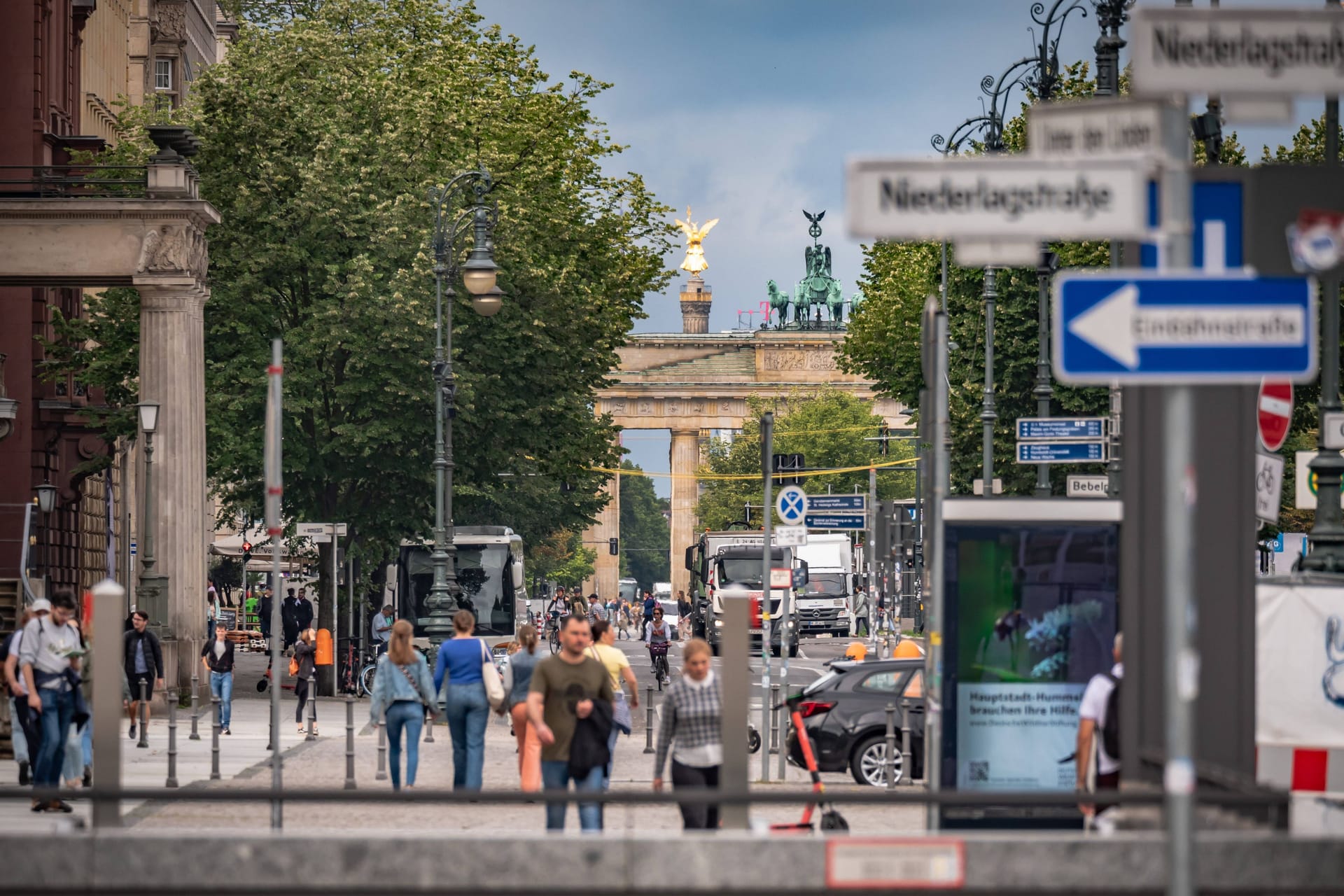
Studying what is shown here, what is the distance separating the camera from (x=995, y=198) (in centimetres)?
712

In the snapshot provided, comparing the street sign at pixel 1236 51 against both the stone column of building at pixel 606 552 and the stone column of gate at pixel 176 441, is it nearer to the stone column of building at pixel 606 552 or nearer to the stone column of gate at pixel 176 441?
the stone column of gate at pixel 176 441

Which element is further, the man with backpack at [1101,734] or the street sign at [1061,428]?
the street sign at [1061,428]

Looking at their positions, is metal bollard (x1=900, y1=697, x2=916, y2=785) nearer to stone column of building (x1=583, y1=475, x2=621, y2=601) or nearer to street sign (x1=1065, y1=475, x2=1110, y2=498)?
street sign (x1=1065, y1=475, x2=1110, y2=498)

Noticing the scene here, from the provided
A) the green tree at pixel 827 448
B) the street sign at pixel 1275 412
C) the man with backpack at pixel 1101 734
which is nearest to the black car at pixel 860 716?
the street sign at pixel 1275 412

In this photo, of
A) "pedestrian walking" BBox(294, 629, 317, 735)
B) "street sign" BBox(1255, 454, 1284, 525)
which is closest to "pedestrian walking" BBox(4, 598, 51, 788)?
"street sign" BBox(1255, 454, 1284, 525)

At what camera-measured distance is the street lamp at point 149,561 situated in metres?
30.7

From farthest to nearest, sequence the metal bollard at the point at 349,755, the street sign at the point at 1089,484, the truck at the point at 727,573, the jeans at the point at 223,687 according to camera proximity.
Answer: the truck at the point at 727,573, the jeans at the point at 223,687, the street sign at the point at 1089,484, the metal bollard at the point at 349,755

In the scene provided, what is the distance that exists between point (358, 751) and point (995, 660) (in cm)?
1316

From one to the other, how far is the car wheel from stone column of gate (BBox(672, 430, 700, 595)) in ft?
391

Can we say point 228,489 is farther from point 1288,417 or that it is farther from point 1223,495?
point 1223,495

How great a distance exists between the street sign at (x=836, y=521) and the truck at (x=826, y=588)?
40.3 m

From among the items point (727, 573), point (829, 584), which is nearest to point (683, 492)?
point (829, 584)

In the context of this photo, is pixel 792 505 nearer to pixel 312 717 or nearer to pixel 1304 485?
pixel 1304 485

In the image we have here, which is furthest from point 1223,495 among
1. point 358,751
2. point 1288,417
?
point 358,751
